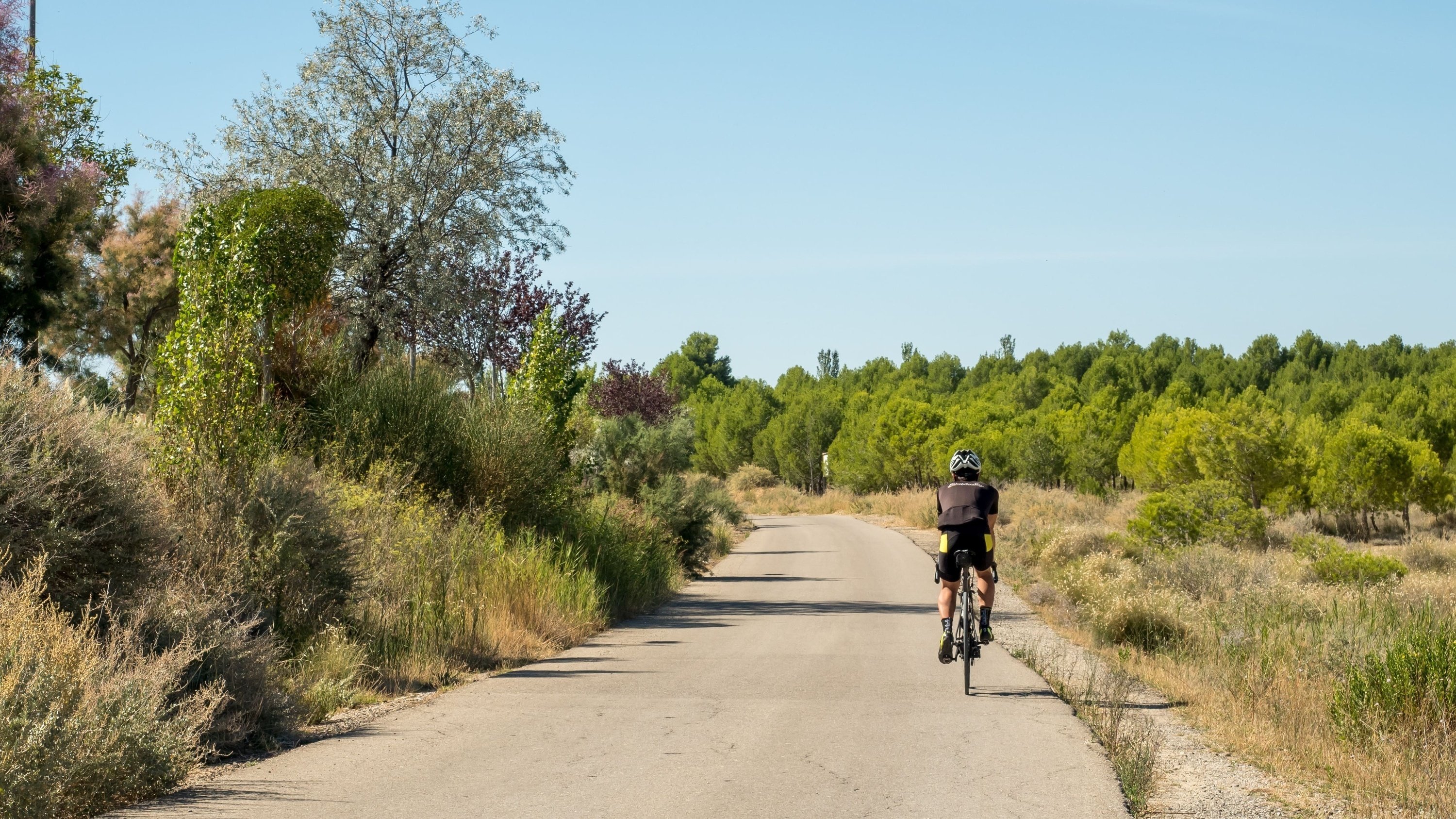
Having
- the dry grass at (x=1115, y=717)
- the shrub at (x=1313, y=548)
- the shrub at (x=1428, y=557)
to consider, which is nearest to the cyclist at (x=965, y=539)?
the dry grass at (x=1115, y=717)

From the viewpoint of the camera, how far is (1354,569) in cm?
2856

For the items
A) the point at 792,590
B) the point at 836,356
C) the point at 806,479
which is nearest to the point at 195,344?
the point at 792,590

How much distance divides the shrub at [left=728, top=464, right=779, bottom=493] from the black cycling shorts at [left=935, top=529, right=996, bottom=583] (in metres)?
83.5

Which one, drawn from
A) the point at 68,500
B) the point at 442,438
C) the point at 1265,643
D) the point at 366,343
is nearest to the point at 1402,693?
the point at 1265,643

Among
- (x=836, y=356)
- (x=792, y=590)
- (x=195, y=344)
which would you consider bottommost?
(x=792, y=590)

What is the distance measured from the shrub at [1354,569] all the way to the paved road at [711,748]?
1744 cm

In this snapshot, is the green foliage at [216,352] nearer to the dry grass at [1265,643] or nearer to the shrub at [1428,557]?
the dry grass at [1265,643]

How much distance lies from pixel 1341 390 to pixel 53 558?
86.5 metres

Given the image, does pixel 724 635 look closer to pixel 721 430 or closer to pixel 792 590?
pixel 792 590

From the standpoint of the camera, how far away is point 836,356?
187m

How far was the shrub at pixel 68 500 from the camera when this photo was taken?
8781 millimetres

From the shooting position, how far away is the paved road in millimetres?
6754

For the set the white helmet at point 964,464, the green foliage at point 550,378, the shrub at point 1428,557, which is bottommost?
the shrub at point 1428,557

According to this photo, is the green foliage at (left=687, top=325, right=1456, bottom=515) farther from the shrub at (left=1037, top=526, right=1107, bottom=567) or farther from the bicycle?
the bicycle
